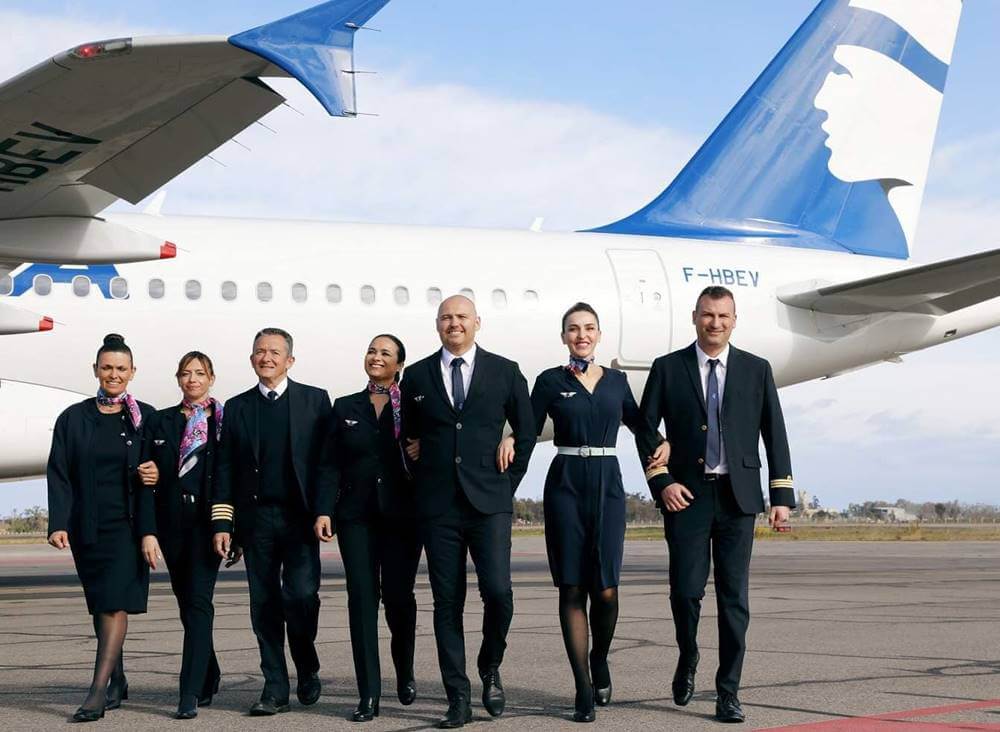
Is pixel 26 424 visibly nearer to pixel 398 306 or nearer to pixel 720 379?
pixel 398 306

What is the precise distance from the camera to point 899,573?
1666cm

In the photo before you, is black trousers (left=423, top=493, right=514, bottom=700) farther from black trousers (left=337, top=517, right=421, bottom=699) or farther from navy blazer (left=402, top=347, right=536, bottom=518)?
black trousers (left=337, top=517, right=421, bottom=699)

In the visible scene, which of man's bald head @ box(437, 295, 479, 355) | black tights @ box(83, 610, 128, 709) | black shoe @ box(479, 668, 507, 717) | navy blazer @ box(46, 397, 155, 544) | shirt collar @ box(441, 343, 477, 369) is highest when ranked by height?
man's bald head @ box(437, 295, 479, 355)

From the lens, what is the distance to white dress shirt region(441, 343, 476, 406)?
6293 mm

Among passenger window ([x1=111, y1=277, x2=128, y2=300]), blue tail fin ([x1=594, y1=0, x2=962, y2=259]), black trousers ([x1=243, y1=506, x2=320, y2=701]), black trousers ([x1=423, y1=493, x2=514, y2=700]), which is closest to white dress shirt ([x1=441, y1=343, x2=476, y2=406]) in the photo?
black trousers ([x1=423, y1=493, x2=514, y2=700])

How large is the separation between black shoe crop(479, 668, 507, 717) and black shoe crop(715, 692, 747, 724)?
97 cm

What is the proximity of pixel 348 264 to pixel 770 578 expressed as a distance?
19.9 feet

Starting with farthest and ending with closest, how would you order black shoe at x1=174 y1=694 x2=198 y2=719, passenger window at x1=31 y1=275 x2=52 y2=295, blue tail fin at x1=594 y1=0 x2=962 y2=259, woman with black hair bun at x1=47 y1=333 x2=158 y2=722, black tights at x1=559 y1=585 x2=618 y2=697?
blue tail fin at x1=594 y1=0 x2=962 y2=259 → passenger window at x1=31 y1=275 x2=52 y2=295 → woman with black hair bun at x1=47 y1=333 x2=158 y2=722 → black tights at x1=559 y1=585 x2=618 y2=697 → black shoe at x1=174 y1=694 x2=198 y2=719

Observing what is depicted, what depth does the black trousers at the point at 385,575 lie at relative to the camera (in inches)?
251

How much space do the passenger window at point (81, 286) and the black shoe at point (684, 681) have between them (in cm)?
904

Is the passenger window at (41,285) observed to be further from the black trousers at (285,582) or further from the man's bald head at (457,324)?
the man's bald head at (457,324)

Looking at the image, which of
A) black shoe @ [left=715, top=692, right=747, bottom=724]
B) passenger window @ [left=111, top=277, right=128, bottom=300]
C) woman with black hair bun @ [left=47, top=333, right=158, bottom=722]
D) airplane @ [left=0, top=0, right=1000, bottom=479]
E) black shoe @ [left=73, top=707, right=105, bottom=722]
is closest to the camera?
black shoe @ [left=715, top=692, right=747, bottom=724]

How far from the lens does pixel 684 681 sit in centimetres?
621

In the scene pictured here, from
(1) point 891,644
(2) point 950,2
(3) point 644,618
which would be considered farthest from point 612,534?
(2) point 950,2
